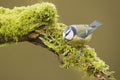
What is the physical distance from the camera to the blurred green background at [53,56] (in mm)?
2203

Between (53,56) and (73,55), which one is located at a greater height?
(53,56)

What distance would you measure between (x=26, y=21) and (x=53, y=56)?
1295 millimetres

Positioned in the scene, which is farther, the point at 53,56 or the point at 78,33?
the point at 53,56

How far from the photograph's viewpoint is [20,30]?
907mm

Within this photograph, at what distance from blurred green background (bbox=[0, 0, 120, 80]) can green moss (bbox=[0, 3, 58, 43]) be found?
1231 mm

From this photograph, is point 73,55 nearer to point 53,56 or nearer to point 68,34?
point 68,34

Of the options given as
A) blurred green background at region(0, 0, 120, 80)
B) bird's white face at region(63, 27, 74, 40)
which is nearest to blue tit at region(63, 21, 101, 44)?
bird's white face at region(63, 27, 74, 40)

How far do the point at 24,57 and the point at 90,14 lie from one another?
17.7 inches

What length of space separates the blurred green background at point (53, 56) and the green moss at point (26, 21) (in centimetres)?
123

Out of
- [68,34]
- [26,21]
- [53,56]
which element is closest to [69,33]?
[68,34]

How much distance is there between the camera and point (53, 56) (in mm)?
2209

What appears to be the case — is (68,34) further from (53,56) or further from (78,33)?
(53,56)

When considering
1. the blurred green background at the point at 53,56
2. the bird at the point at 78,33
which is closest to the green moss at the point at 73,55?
the bird at the point at 78,33

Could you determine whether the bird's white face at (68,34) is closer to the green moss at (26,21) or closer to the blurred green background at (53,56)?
the green moss at (26,21)
